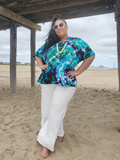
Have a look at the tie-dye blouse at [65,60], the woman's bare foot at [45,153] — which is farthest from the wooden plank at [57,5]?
the woman's bare foot at [45,153]

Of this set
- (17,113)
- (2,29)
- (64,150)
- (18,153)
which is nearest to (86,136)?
(64,150)

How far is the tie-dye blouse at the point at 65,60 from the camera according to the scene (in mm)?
1769

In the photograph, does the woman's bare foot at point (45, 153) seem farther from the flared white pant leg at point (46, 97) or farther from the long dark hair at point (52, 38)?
the long dark hair at point (52, 38)

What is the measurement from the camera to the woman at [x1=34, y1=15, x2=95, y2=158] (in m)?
1.78

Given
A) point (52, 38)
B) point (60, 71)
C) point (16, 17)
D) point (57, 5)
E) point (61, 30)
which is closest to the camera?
point (60, 71)

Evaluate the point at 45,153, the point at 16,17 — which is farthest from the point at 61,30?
the point at 16,17

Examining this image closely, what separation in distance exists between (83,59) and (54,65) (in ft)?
1.30

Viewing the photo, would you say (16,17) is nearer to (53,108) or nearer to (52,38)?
(52,38)

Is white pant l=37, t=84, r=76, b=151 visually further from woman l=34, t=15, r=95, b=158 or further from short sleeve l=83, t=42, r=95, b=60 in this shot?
short sleeve l=83, t=42, r=95, b=60

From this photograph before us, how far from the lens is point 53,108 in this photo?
1.84 meters

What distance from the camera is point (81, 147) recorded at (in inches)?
87.2

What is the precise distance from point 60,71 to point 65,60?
0.15m

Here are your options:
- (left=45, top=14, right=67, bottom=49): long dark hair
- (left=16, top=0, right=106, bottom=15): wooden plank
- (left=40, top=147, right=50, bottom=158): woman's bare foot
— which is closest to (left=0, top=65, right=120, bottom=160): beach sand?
(left=40, top=147, right=50, bottom=158): woman's bare foot

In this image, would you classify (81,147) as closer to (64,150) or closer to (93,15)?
(64,150)
